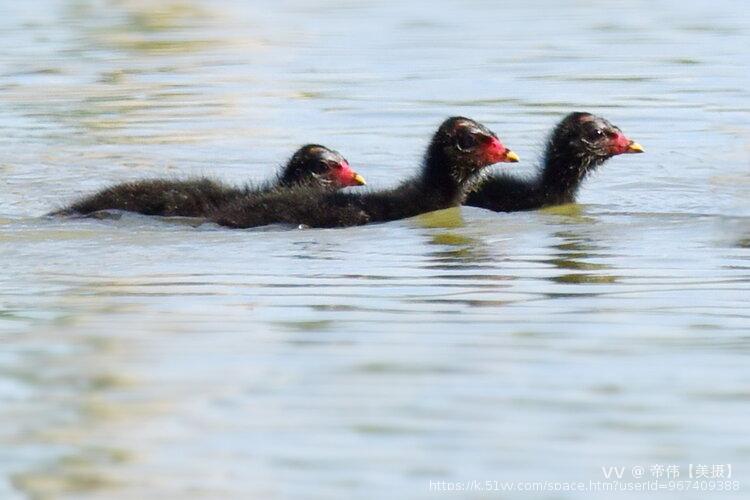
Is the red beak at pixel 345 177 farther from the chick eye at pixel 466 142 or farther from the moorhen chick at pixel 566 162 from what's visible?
the moorhen chick at pixel 566 162

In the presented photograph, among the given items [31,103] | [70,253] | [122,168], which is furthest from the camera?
[31,103]

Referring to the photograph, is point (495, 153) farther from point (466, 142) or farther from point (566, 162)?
point (566, 162)

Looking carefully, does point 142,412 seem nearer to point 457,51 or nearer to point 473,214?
point 473,214

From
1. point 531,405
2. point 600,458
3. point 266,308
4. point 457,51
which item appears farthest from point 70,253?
point 457,51

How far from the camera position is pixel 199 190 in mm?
12750

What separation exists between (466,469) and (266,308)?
2.80 meters

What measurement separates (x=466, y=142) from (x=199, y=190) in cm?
181

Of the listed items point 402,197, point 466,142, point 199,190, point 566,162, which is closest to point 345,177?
point 402,197

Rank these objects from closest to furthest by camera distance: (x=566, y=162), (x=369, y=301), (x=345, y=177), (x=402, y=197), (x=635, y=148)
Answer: (x=369, y=301) → (x=402, y=197) → (x=345, y=177) → (x=635, y=148) → (x=566, y=162)

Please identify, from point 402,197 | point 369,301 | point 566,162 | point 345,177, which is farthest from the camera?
point 566,162

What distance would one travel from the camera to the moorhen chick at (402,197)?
12.0 metres

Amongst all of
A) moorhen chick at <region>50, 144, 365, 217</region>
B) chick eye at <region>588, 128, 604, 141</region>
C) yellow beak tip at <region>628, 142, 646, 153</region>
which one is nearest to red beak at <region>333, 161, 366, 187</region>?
moorhen chick at <region>50, 144, 365, 217</region>

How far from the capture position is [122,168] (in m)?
15.2

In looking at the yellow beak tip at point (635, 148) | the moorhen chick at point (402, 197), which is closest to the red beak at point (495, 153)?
the moorhen chick at point (402, 197)
